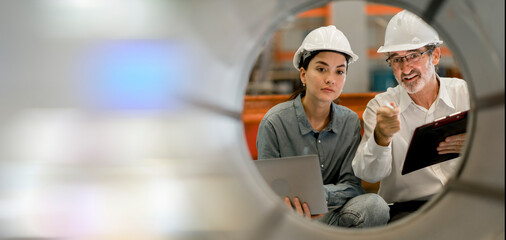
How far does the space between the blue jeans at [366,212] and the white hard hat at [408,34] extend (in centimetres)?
48

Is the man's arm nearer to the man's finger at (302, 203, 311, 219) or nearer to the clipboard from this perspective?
the clipboard

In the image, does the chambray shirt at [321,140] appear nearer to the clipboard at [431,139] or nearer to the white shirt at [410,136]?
the white shirt at [410,136]

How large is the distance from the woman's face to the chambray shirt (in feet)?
0.22

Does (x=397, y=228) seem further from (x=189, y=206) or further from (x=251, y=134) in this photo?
(x=251, y=134)

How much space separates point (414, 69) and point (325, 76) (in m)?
0.28

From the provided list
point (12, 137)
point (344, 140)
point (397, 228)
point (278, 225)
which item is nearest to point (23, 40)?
point (12, 137)

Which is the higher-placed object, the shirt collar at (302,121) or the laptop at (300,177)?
the shirt collar at (302,121)

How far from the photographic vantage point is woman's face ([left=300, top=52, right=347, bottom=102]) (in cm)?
158

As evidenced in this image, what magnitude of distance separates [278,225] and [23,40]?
0.36 m

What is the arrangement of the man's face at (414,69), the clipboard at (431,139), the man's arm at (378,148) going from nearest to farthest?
the clipboard at (431,139), the man's arm at (378,148), the man's face at (414,69)

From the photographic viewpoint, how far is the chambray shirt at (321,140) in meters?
1.58

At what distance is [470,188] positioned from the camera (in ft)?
1.76

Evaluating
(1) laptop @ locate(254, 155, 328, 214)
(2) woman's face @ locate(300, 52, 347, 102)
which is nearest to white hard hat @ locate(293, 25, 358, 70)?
(2) woman's face @ locate(300, 52, 347, 102)

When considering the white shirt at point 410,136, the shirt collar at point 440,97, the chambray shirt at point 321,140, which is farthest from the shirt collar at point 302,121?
the shirt collar at point 440,97
